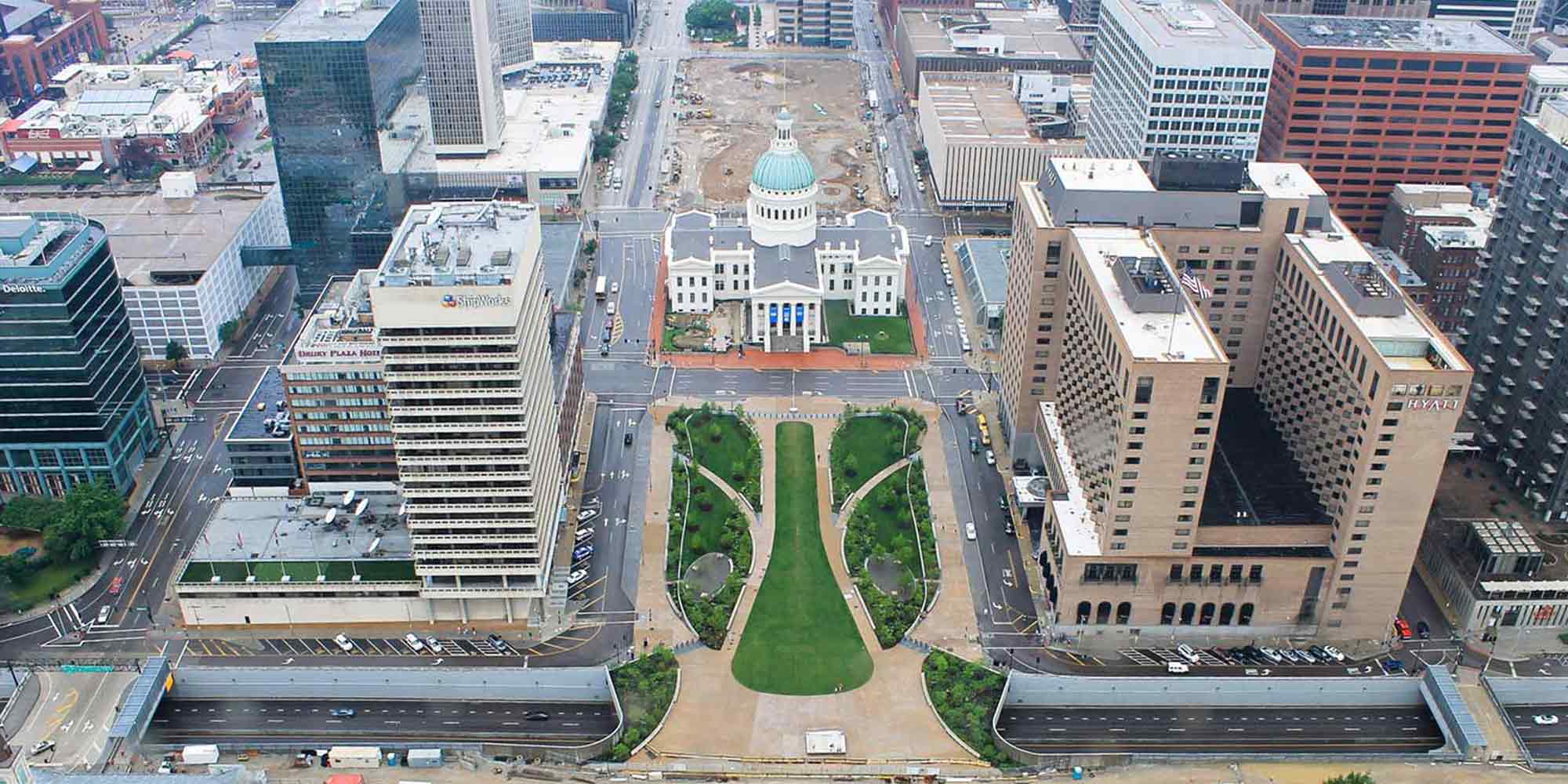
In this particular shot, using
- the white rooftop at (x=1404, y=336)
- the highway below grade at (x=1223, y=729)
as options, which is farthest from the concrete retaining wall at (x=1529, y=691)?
the white rooftop at (x=1404, y=336)

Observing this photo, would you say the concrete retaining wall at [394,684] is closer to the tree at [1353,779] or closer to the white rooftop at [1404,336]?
the tree at [1353,779]

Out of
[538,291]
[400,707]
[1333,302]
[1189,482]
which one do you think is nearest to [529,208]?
[538,291]

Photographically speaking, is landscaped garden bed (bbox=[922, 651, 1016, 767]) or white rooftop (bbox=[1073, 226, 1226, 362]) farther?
white rooftop (bbox=[1073, 226, 1226, 362])

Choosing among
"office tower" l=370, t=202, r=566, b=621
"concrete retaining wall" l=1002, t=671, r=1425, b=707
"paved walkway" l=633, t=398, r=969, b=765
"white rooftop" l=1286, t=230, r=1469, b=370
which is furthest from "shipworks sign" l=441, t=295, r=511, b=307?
Answer: "white rooftop" l=1286, t=230, r=1469, b=370

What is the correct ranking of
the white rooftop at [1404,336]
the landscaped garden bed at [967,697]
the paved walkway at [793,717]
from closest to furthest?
the white rooftop at [1404,336] → the landscaped garden bed at [967,697] → the paved walkway at [793,717]

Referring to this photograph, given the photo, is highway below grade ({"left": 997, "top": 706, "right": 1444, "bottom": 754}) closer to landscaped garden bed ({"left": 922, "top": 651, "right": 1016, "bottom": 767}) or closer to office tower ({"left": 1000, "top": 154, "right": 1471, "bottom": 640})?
landscaped garden bed ({"left": 922, "top": 651, "right": 1016, "bottom": 767})

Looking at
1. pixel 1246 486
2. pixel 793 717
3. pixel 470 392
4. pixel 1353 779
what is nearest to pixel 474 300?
pixel 470 392

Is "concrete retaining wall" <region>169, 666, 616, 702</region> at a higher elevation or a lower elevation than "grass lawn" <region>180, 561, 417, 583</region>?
lower
